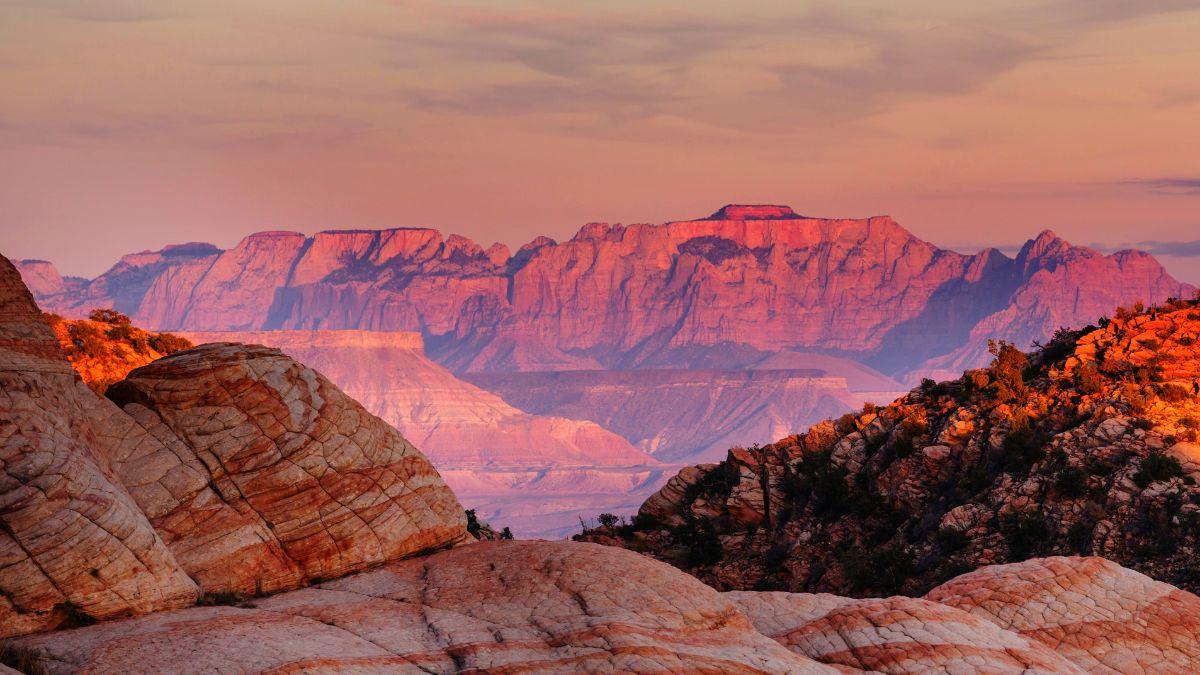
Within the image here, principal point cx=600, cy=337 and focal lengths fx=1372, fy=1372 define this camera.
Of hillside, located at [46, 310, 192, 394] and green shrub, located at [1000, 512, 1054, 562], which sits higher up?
hillside, located at [46, 310, 192, 394]

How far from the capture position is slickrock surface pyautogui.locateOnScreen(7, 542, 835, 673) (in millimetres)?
24078

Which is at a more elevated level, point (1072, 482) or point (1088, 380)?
point (1088, 380)

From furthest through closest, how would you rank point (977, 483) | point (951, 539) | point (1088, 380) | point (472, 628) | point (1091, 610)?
point (1088, 380) < point (977, 483) < point (951, 539) < point (1091, 610) < point (472, 628)

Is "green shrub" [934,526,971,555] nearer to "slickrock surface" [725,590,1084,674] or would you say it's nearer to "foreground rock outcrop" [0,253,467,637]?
"slickrock surface" [725,590,1084,674]

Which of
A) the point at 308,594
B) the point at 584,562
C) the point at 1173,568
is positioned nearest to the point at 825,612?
the point at 584,562

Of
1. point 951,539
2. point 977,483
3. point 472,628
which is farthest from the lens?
point 977,483

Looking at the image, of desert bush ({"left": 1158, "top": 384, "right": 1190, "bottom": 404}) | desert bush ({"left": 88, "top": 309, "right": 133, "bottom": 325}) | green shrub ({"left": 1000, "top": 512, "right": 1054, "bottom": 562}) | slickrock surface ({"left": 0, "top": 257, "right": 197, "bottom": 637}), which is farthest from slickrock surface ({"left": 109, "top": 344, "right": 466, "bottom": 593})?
desert bush ({"left": 1158, "top": 384, "right": 1190, "bottom": 404})

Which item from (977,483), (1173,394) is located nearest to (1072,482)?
(977,483)

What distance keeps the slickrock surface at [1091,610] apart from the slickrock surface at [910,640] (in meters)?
1.61

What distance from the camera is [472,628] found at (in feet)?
87.6

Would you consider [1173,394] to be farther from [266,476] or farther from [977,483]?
[266,476]

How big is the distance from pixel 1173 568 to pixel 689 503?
25.6 m

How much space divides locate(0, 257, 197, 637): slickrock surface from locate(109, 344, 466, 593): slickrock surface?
178cm

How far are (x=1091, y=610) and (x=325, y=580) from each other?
18.3 metres
